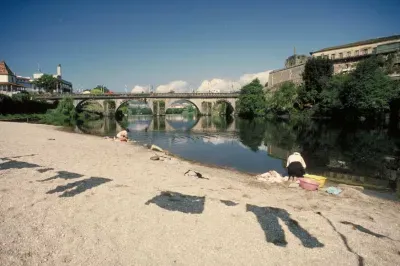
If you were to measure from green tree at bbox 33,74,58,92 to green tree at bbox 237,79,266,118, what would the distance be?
81.3 m

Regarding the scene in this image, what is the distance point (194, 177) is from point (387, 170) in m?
12.6

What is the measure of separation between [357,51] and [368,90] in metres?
34.3

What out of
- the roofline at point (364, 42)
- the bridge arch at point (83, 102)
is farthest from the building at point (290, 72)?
the bridge arch at point (83, 102)

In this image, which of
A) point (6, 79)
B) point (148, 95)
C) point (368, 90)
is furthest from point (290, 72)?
point (6, 79)

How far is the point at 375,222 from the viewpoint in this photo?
7742 mm

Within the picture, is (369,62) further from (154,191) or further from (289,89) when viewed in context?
(154,191)

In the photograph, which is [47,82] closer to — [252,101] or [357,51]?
[252,101]

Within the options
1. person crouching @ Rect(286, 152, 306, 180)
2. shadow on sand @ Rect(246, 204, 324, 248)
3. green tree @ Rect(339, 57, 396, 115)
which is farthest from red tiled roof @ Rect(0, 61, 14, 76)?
shadow on sand @ Rect(246, 204, 324, 248)

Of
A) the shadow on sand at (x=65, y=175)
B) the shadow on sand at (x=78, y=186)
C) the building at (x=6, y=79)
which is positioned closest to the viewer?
the shadow on sand at (x=78, y=186)

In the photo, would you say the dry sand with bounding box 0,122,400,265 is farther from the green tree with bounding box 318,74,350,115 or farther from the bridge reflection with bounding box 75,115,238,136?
the green tree with bounding box 318,74,350,115

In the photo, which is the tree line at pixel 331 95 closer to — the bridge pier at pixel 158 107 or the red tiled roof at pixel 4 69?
the bridge pier at pixel 158 107

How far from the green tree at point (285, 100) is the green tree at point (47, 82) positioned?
299ft

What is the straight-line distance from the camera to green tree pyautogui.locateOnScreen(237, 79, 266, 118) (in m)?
82.2

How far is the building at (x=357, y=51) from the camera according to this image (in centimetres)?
6322
